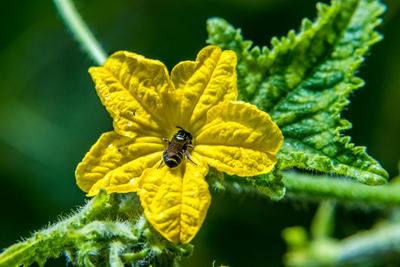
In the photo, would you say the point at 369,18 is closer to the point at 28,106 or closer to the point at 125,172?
the point at 125,172

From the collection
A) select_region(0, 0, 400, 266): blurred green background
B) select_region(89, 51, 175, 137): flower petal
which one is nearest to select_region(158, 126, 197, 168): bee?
select_region(89, 51, 175, 137): flower petal

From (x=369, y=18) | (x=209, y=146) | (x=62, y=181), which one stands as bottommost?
(x=209, y=146)

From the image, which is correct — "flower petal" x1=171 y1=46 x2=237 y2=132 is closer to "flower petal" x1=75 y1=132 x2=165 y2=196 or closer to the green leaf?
"flower petal" x1=75 y1=132 x2=165 y2=196

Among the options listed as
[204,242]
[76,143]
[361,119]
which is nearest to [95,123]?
[76,143]

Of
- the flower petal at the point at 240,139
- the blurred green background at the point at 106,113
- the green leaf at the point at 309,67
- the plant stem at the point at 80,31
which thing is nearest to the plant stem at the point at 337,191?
the green leaf at the point at 309,67

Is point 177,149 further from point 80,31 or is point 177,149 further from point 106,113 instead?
point 106,113
